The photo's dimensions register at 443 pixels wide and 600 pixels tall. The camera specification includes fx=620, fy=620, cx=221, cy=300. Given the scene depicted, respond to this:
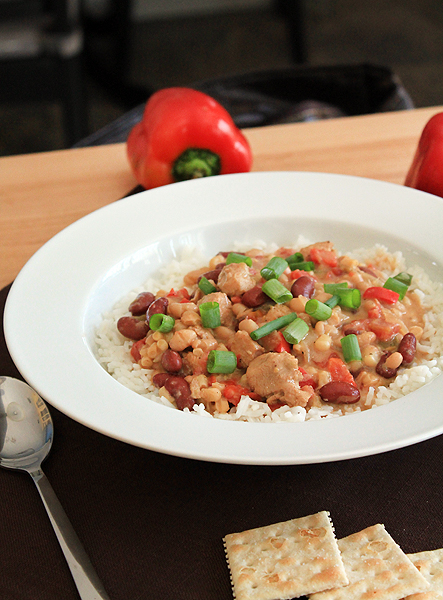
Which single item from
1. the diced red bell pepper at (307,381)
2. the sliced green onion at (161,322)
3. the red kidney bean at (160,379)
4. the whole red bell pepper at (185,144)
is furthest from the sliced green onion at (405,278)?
the whole red bell pepper at (185,144)

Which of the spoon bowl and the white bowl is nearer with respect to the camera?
the white bowl

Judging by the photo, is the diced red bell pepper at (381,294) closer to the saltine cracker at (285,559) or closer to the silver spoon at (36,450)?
the saltine cracker at (285,559)

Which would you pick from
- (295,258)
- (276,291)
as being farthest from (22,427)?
(295,258)

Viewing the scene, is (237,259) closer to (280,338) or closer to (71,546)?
(280,338)

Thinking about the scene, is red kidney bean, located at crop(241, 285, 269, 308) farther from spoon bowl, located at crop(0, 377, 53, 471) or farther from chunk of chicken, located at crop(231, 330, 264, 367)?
spoon bowl, located at crop(0, 377, 53, 471)

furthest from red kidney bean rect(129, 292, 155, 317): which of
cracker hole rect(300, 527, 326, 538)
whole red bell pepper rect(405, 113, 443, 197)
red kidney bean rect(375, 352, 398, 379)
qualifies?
whole red bell pepper rect(405, 113, 443, 197)

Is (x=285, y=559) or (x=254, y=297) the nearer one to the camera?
(x=285, y=559)

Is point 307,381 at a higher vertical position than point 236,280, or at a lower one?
lower
